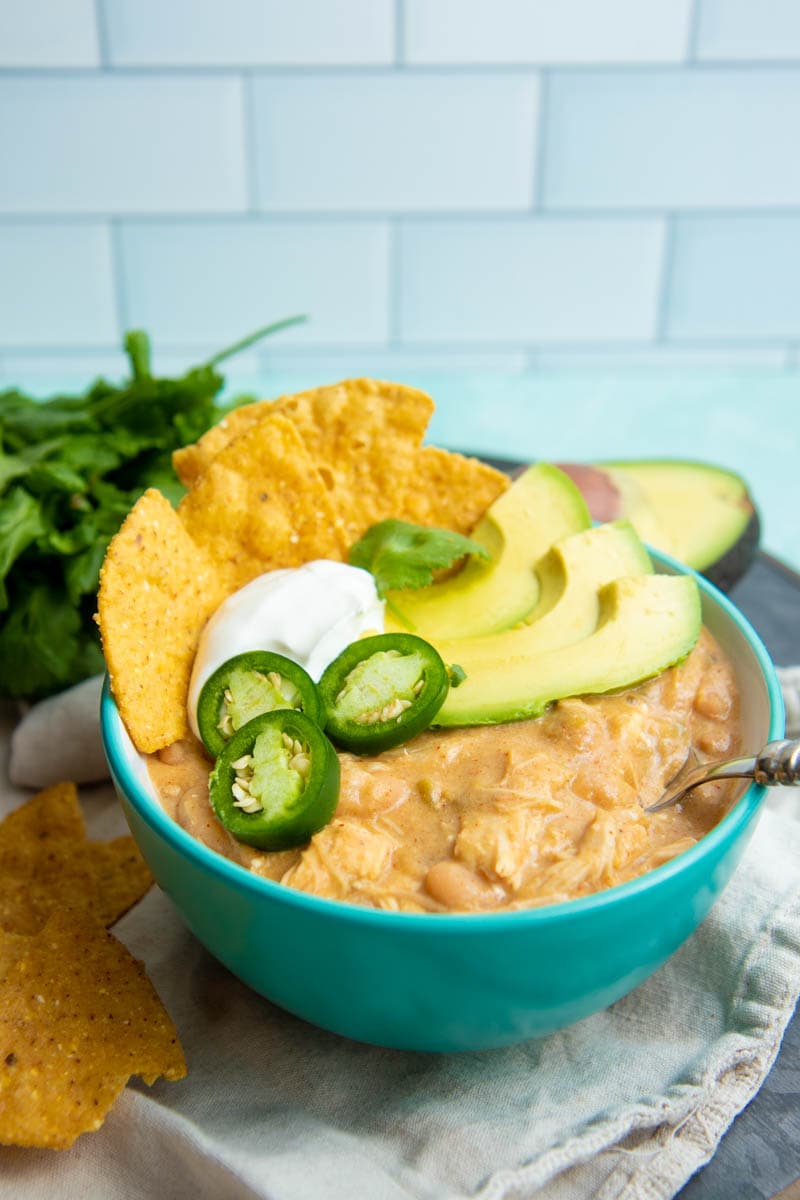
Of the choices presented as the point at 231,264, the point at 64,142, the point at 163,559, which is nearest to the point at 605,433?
the point at 231,264

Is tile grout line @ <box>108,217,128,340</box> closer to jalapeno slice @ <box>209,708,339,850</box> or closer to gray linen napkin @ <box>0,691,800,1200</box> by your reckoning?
jalapeno slice @ <box>209,708,339,850</box>

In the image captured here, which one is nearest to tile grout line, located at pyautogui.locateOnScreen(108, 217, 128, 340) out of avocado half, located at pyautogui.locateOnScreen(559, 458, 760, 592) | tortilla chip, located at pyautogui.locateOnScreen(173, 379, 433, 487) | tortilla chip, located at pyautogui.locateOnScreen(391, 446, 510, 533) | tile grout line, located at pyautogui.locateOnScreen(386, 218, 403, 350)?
tile grout line, located at pyautogui.locateOnScreen(386, 218, 403, 350)

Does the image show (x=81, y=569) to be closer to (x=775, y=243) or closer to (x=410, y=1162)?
(x=410, y=1162)

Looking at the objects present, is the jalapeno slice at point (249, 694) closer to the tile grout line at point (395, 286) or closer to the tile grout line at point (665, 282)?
the tile grout line at point (395, 286)

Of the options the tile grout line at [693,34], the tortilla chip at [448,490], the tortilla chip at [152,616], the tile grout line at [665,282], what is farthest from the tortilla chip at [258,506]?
the tile grout line at [665,282]

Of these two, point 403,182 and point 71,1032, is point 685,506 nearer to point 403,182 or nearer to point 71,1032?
point 71,1032

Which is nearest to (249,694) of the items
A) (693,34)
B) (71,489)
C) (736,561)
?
(71,489)
